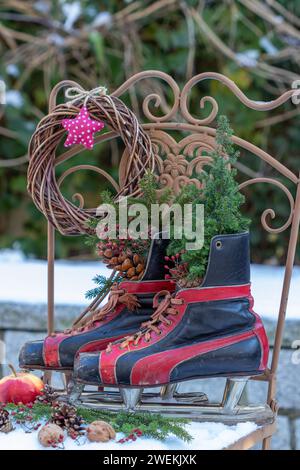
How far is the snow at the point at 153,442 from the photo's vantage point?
99 centimetres

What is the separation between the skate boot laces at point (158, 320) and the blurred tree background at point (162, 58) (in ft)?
5.32

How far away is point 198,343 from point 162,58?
191 cm

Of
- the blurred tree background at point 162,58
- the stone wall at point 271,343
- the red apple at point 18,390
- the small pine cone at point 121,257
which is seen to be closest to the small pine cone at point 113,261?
the small pine cone at point 121,257

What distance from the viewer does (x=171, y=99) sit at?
284cm

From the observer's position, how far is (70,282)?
7.34ft

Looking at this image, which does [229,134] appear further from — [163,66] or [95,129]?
[163,66]

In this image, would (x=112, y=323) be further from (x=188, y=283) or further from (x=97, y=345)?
(x=188, y=283)

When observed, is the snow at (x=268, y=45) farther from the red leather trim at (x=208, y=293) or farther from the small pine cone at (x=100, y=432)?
the small pine cone at (x=100, y=432)

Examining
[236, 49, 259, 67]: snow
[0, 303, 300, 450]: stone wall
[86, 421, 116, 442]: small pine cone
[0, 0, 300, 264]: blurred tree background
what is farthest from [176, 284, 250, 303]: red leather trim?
[236, 49, 259, 67]: snow

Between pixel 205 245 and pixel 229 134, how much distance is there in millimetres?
195

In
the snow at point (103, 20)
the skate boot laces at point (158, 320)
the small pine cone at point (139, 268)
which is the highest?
the snow at point (103, 20)

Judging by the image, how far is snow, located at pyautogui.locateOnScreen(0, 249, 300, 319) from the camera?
193cm

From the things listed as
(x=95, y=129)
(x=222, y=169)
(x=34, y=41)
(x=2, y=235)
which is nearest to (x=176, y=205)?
(x=222, y=169)

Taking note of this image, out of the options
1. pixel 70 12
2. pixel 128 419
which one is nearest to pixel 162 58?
pixel 70 12
